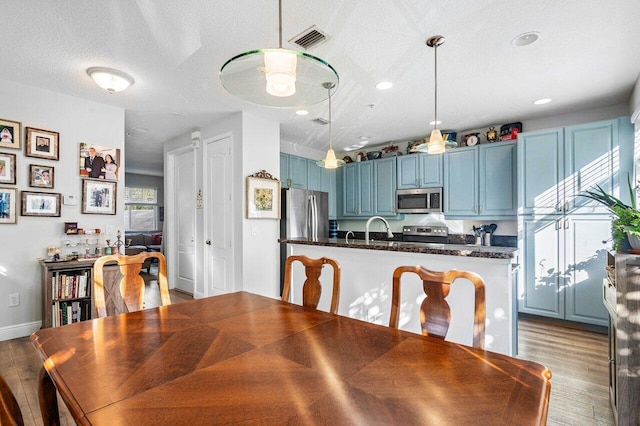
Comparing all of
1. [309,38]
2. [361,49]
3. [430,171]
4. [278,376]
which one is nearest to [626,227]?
[278,376]

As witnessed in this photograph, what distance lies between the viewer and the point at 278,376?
94cm

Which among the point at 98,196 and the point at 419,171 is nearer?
the point at 98,196

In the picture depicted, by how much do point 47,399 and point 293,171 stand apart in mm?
4405

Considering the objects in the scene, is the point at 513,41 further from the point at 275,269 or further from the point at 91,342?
the point at 275,269

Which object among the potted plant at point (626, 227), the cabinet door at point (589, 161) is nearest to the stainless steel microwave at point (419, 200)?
the cabinet door at point (589, 161)

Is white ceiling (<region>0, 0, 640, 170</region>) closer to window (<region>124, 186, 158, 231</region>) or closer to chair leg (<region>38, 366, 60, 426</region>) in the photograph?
chair leg (<region>38, 366, 60, 426</region>)

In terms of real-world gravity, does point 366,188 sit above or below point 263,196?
above

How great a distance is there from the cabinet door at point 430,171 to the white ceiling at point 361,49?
1.03 metres

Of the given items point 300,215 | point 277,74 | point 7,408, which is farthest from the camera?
point 300,215

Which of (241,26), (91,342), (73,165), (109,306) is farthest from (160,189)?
(91,342)

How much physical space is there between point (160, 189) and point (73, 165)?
6156 millimetres

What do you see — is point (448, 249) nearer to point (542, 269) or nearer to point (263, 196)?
point (542, 269)

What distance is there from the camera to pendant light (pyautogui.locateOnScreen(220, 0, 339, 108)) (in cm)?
121

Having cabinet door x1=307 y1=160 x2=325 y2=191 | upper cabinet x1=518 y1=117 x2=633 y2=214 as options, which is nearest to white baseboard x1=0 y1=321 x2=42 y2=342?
cabinet door x1=307 y1=160 x2=325 y2=191
